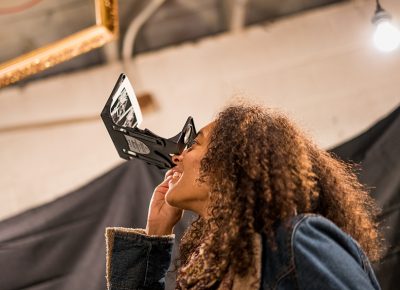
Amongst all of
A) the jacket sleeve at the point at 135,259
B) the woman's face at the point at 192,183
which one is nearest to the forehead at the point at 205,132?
the woman's face at the point at 192,183

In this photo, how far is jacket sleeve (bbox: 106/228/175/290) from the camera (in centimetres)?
125

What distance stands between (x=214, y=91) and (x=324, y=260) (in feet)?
5.94

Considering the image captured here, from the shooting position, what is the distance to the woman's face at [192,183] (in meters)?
1.08

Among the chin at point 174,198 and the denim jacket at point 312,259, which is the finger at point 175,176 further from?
the denim jacket at point 312,259

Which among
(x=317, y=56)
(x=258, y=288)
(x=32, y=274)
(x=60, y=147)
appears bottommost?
(x=258, y=288)

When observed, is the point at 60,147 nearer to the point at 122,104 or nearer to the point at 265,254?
the point at 122,104

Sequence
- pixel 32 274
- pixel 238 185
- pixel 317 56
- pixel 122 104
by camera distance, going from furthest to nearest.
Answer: pixel 317 56 → pixel 32 274 → pixel 122 104 → pixel 238 185

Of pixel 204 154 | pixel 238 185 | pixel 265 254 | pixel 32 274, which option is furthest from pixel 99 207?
pixel 265 254

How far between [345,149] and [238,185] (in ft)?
3.16

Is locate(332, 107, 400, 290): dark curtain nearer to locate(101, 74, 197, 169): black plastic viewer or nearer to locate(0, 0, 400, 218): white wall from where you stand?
locate(0, 0, 400, 218): white wall

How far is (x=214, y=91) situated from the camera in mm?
2510

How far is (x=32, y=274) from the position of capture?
1.78 m

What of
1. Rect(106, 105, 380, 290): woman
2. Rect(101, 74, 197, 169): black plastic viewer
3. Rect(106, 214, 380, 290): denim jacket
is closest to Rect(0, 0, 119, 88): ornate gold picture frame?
Rect(101, 74, 197, 169): black plastic viewer

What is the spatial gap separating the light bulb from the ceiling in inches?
19.8
